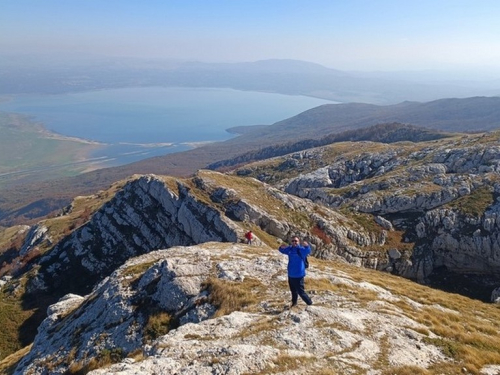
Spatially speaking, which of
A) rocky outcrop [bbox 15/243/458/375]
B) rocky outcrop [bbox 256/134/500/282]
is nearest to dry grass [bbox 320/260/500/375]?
rocky outcrop [bbox 15/243/458/375]

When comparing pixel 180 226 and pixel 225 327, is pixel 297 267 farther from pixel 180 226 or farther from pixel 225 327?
pixel 180 226

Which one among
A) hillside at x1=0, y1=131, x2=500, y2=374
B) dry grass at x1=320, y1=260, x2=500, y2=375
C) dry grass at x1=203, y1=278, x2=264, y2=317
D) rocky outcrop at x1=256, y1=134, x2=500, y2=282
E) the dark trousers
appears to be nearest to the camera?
dry grass at x1=320, y1=260, x2=500, y2=375

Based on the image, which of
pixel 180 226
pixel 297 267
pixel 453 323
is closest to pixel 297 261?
pixel 297 267

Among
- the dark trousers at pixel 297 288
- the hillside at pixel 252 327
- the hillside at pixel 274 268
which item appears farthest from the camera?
the dark trousers at pixel 297 288

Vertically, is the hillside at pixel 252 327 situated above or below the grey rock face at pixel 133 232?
above

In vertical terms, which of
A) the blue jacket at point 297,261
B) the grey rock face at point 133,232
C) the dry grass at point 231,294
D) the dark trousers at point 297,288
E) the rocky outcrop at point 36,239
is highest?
the blue jacket at point 297,261

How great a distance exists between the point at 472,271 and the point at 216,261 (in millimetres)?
49054

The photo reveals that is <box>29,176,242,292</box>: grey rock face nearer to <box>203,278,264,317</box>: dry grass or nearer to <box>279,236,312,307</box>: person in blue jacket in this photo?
<box>203,278,264,317</box>: dry grass

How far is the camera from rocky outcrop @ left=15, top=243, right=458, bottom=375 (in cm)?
1518

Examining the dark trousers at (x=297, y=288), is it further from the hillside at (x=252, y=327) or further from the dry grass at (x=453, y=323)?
the dry grass at (x=453, y=323)

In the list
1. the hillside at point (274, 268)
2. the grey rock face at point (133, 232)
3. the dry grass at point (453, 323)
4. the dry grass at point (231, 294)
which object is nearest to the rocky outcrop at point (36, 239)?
the hillside at point (274, 268)

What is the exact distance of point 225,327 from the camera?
1831 cm

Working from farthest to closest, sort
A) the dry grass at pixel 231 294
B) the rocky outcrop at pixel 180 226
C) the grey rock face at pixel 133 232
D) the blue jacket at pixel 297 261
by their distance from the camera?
1. the rocky outcrop at pixel 180 226
2. the grey rock face at pixel 133 232
3. the dry grass at pixel 231 294
4. the blue jacket at pixel 297 261

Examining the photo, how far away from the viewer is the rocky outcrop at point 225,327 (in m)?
15.2
